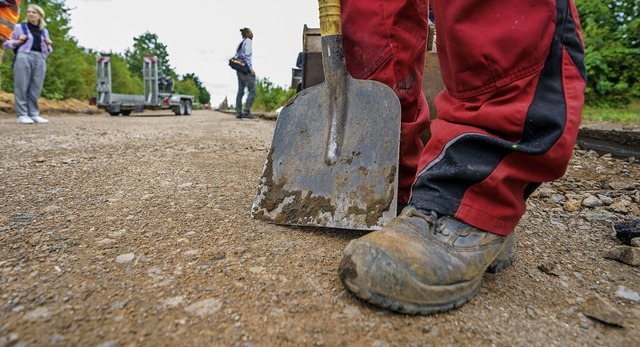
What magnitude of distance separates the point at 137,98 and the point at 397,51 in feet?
42.0

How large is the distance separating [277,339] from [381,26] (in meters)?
1.00

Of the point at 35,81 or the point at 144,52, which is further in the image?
the point at 144,52

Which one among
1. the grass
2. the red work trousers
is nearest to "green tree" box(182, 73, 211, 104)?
the grass

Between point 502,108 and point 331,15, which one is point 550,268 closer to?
point 502,108

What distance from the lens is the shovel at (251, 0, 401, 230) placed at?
1141 millimetres

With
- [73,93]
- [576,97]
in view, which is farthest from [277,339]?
[73,93]

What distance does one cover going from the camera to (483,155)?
0.86 m

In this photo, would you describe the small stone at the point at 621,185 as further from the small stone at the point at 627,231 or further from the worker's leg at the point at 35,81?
the worker's leg at the point at 35,81

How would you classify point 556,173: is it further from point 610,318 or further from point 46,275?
point 46,275

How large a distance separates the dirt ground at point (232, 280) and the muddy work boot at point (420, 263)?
37 mm

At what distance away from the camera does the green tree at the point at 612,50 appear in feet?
19.8

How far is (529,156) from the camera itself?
820 millimetres

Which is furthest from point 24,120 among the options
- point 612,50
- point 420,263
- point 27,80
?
point 612,50

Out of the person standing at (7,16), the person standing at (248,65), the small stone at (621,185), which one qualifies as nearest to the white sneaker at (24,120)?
the person standing at (7,16)
